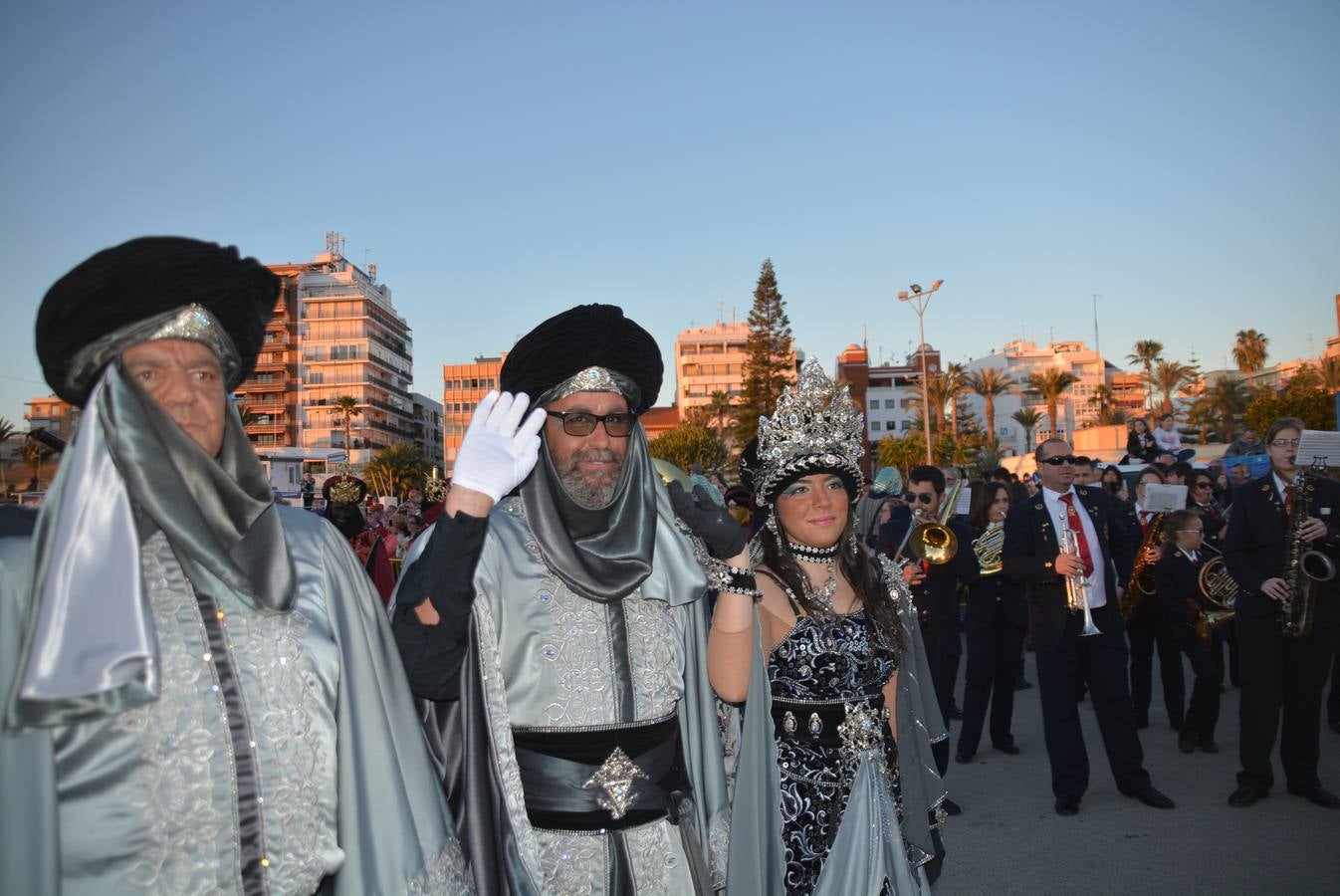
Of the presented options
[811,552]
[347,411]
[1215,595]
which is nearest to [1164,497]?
[1215,595]

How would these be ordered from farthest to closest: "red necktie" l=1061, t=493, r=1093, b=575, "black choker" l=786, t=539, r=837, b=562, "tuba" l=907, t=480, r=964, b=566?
"tuba" l=907, t=480, r=964, b=566 → "red necktie" l=1061, t=493, r=1093, b=575 → "black choker" l=786, t=539, r=837, b=562

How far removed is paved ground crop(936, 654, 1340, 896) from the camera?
16.8ft

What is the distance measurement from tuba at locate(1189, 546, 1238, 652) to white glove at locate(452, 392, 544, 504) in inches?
274

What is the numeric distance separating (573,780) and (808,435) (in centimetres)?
153

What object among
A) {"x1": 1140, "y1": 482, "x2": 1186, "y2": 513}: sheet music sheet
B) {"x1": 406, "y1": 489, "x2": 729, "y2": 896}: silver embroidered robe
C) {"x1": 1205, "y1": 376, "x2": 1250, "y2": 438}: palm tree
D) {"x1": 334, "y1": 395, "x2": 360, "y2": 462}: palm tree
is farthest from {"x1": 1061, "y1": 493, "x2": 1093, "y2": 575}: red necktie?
{"x1": 334, "y1": 395, "x2": 360, "y2": 462}: palm tree

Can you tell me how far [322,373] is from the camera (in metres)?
108

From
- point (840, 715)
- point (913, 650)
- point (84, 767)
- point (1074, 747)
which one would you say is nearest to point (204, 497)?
point (84, 767)

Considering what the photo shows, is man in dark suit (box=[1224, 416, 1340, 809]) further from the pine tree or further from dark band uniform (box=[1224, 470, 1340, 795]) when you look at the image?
the pine tree

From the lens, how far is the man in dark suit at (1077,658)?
20.4ft

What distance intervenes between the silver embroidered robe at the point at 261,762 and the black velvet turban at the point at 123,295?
0.39m

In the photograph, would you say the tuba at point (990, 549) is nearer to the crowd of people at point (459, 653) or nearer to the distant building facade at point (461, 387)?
the crowd of people at point (459, 653)

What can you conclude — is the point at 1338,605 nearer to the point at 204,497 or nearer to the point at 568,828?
the point at 568,828

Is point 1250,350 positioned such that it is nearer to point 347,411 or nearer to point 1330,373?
point 1330,373

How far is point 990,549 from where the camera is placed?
7.86 metres
